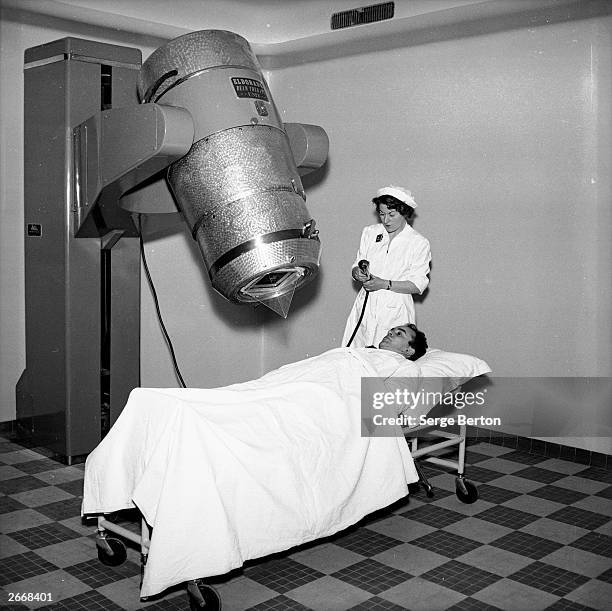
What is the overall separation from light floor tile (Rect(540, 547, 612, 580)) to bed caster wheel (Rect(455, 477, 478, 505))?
0.45 m

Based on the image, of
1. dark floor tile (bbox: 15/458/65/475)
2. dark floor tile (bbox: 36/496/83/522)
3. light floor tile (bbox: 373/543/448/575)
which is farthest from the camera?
dark floor tile (bbox: 15/458/65/475)

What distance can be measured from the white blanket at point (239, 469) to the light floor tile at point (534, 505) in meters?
0.59

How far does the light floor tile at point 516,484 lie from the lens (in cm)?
320

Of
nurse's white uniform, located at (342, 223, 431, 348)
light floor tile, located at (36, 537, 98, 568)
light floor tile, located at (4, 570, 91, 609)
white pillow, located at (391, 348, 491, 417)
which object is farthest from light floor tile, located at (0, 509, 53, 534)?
nurse's white uniform, located at (342, 223, 431, 348)

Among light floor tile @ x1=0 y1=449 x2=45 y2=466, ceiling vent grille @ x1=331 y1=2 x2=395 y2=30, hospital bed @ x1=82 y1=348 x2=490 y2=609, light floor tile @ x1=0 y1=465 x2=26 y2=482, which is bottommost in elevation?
light floor tile @ x1=0 y1=465 x2=26 y2=482

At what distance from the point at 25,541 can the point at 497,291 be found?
2187 millimetres

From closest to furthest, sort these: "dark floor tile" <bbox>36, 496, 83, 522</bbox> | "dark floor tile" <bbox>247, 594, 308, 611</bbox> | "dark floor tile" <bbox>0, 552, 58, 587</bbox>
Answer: "dark floor tile" <bbox>247, 594, 308, 611</bbox>
"dark floor tile" <bbox>0, 552, 58, 587</bbox>
"dark floor tile" <bbox>36, 496, 83, 522</bbox>

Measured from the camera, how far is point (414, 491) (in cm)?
315

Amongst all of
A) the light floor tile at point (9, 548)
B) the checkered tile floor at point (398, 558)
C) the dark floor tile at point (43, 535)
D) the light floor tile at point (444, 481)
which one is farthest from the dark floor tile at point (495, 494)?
the light floor tile at point (9, 548)

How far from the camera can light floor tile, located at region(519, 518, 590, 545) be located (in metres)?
A: 2.70

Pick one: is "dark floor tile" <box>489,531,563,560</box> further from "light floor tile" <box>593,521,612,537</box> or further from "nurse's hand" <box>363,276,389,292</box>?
"nurse's hand" <box>363,276,389,292</box>

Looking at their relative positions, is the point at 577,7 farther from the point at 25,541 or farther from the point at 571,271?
the point at 25,541

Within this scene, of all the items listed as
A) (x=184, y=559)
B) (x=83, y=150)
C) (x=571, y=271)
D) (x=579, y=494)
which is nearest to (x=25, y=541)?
(x=184, y=559)

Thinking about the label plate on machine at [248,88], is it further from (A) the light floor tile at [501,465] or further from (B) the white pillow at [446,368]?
(A) the light floor tile at [501,465]
